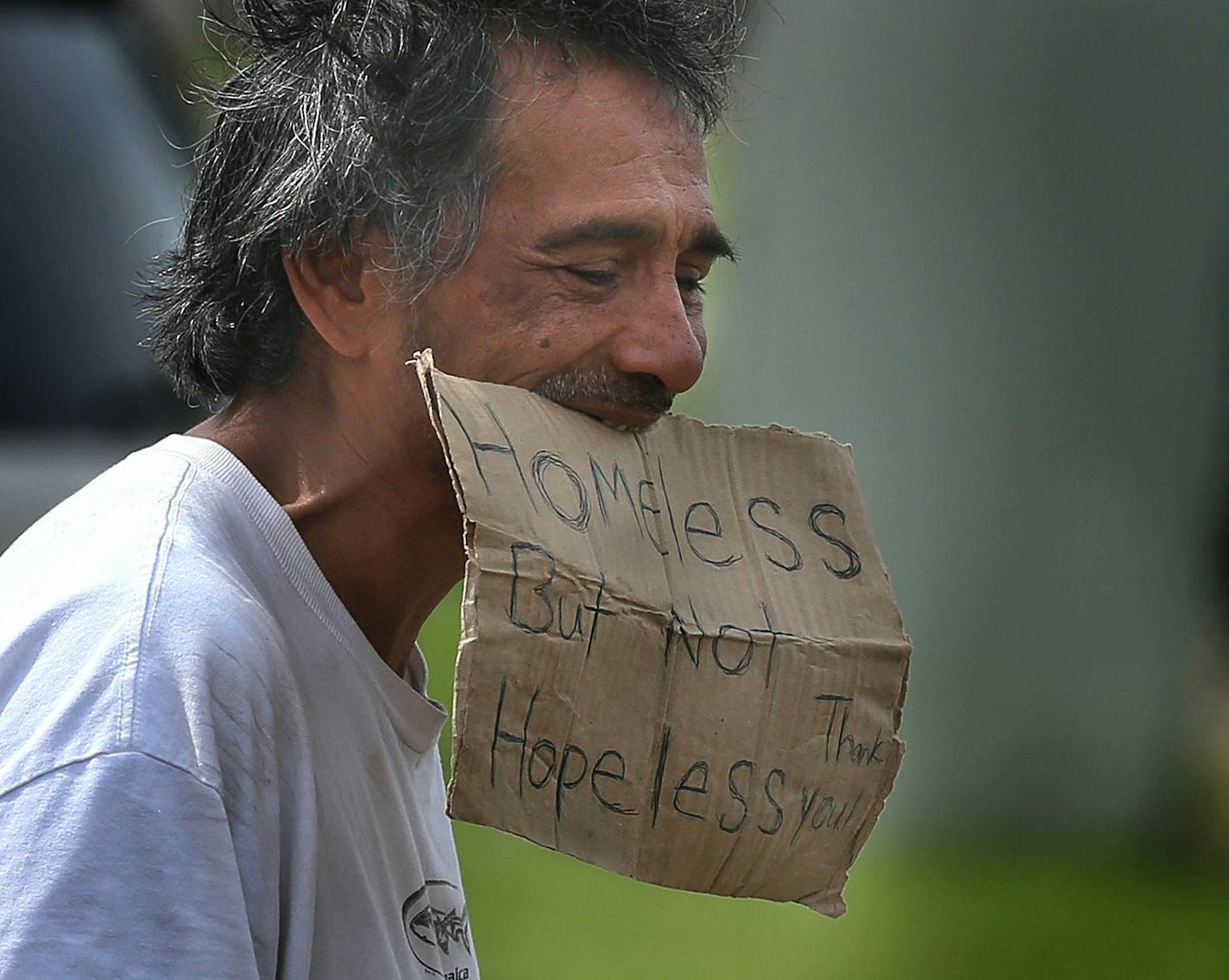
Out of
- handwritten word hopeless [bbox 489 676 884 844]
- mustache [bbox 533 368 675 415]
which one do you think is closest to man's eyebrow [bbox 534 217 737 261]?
mustache [bbox 533 368 675 415]

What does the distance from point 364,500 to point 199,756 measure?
0.42m

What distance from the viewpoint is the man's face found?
1.51 meters

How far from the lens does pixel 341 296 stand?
1.60 meters

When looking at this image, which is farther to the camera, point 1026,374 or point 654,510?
point 1026,374

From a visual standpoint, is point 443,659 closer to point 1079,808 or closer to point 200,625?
point 1079,808

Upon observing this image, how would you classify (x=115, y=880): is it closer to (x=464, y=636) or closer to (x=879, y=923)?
(x=464, y=636)

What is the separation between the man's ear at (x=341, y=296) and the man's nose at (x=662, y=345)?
238 mm

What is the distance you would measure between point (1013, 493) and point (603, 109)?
4050 mm

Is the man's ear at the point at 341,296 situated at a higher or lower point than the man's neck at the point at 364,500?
higher

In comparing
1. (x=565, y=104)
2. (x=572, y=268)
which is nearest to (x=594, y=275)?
(x=572, y=268)

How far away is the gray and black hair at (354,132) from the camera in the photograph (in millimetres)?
1564

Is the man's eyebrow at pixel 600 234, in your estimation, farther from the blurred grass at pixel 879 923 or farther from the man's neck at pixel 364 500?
the blurred grass at pixel 879 923

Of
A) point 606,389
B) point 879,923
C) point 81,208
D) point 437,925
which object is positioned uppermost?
point 606,389

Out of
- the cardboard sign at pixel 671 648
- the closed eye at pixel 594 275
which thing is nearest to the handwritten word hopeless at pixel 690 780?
the cardboard sign at pixel 671 648
